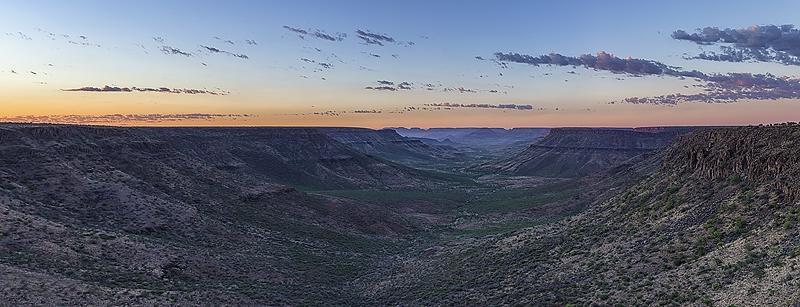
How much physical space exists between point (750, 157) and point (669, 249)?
1235 centimetres

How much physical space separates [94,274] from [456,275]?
2683 cm

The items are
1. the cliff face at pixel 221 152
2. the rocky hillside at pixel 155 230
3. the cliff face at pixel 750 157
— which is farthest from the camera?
the cliff face at pixel 221 152

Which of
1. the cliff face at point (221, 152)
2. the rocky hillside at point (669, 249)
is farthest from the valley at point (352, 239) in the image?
the cliff face at point (221, 152)

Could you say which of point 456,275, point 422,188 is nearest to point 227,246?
point 456,275

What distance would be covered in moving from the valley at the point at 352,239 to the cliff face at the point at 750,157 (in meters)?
0.15

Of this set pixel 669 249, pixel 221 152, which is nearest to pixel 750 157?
pixel 669 249

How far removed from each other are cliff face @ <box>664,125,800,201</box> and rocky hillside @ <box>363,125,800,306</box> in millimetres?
98

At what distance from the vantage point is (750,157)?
38.6m

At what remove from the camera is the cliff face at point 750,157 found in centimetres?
3378

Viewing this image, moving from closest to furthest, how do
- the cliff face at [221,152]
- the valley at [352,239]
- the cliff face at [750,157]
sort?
the valley at [352,239] < the cliff face at [750,157] < the cliff face at [221,152]

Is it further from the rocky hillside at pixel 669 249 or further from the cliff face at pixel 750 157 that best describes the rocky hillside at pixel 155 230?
the cliff face at pixel 750 157

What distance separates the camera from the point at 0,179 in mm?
48188

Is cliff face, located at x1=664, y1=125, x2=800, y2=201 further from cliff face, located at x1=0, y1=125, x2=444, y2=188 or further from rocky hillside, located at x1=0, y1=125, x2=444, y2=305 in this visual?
cliff face, located at x1=0, y1=125, x2=444, y2=188

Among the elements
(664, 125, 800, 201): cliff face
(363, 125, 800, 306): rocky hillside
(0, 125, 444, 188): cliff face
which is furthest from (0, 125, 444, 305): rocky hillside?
(664, 125, 800, 201): cliff face
